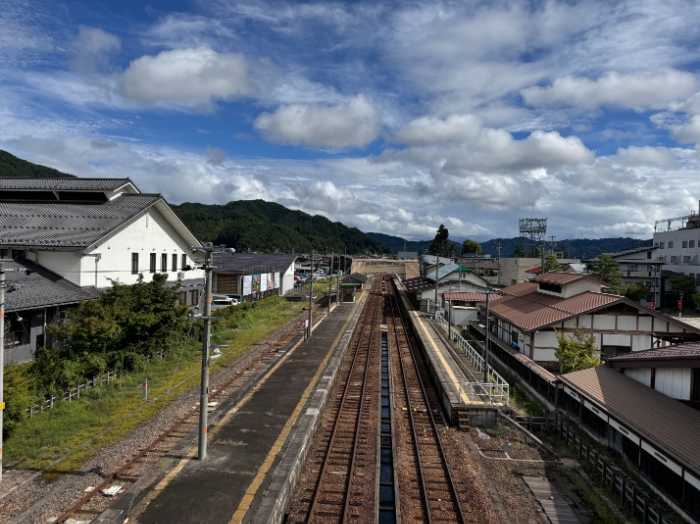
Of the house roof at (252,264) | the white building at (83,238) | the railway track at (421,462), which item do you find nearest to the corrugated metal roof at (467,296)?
the railway track at (421,462)

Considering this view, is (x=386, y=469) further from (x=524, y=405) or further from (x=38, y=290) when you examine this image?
(x=38, y=290)

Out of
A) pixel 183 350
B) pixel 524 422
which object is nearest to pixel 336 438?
pixel 524 422

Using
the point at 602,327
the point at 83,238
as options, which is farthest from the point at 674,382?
the point at 83,238

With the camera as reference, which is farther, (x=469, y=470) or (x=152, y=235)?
(x=152, y=235)

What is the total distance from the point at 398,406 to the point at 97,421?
10.9 meters

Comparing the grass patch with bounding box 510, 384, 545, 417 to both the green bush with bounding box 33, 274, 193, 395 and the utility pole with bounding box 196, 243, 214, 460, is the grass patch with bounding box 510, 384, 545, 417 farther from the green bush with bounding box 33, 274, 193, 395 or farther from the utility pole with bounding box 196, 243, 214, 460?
the green bush with bounding box 33, 274, 193, 395

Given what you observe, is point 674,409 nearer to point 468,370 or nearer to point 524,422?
point 524,422

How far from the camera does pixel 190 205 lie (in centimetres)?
19750

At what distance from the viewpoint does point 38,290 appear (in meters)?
19.7

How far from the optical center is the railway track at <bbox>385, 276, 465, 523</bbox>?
36.2 feet

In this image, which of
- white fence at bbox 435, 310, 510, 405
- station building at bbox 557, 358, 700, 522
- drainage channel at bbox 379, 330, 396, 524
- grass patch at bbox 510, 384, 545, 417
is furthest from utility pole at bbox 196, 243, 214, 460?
grass patch at bbox 510, 384, 545, 417

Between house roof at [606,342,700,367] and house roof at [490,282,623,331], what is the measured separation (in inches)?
300

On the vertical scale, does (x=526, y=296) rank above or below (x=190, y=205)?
below

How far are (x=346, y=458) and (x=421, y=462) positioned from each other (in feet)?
7.18
